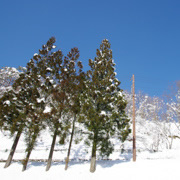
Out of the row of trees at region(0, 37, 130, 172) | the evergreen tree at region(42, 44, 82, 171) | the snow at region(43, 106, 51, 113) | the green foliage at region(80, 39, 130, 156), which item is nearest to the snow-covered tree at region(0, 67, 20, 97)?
the row of trees at region(0, 37, 130, 172)

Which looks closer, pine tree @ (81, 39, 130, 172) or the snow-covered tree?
pine tree @ (81, 39, 130, 172)

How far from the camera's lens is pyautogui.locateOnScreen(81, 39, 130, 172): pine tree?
34.6 feet

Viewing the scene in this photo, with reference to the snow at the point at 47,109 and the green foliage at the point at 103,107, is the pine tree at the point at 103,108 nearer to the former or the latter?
the green foliage at the point at 103,107

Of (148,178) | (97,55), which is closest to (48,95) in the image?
(97,55)

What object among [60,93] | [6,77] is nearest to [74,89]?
[60,93]

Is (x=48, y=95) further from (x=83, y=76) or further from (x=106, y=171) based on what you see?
(x=106, y=171)

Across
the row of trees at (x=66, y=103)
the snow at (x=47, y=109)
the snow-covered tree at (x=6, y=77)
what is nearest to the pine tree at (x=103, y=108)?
the row of trees at (x=66, y=103)

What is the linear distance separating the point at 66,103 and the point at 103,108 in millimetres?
3585

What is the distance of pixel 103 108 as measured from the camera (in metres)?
11.7

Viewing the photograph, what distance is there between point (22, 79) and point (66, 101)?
585 centimetres

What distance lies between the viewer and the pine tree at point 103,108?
415 inches

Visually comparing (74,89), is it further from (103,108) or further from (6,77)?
(6,77)

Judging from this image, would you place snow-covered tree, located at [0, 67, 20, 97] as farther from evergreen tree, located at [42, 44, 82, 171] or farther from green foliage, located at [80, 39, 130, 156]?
green foliage, located at [80, 39, 130, 156]

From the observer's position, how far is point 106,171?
1014cm
